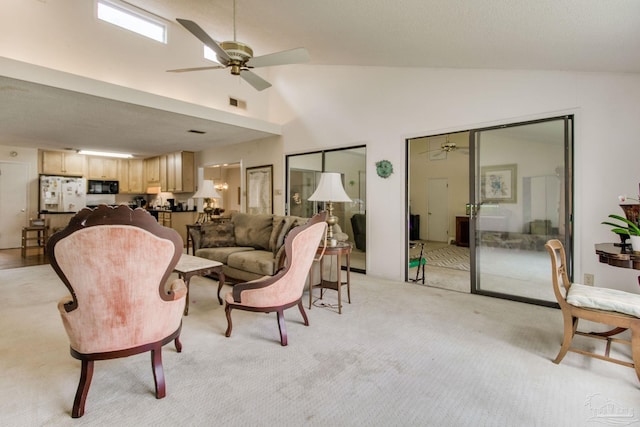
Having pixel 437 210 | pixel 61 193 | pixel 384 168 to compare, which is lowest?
pixel 437 210

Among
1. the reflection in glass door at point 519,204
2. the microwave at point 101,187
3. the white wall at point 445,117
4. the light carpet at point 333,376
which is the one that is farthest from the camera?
the microwave at point 101,187

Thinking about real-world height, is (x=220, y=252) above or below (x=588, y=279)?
above

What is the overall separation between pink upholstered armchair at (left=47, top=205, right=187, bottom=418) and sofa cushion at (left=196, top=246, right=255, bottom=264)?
2.35m

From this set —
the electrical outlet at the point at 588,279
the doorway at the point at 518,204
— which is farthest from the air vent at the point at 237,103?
the electrical outlet at the point at 588,279

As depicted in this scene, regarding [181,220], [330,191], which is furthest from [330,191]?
[181,220]

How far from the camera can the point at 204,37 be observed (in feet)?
8.30

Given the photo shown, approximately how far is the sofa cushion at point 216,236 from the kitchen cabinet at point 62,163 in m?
5.85

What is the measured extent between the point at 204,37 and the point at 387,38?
1.90 meters

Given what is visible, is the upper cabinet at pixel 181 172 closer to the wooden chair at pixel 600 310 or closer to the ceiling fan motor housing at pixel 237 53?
the ceiling fan motor housing at pixel 237 53

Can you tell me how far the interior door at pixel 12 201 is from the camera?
7.09 m

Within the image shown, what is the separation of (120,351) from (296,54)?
2.59 metres

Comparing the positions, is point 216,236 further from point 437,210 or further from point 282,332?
point 437,210

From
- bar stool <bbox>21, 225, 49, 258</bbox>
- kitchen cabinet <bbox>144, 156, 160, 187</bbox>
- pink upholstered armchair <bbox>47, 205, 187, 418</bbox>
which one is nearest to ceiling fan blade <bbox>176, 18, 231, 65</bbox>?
pink upholstered armchair <bbox>47, 205, 187, 418</bbox>

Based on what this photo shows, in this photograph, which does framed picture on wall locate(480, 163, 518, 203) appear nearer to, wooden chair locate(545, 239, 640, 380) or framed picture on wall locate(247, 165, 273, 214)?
wooden chair locate(545, 239, 640, 380)
